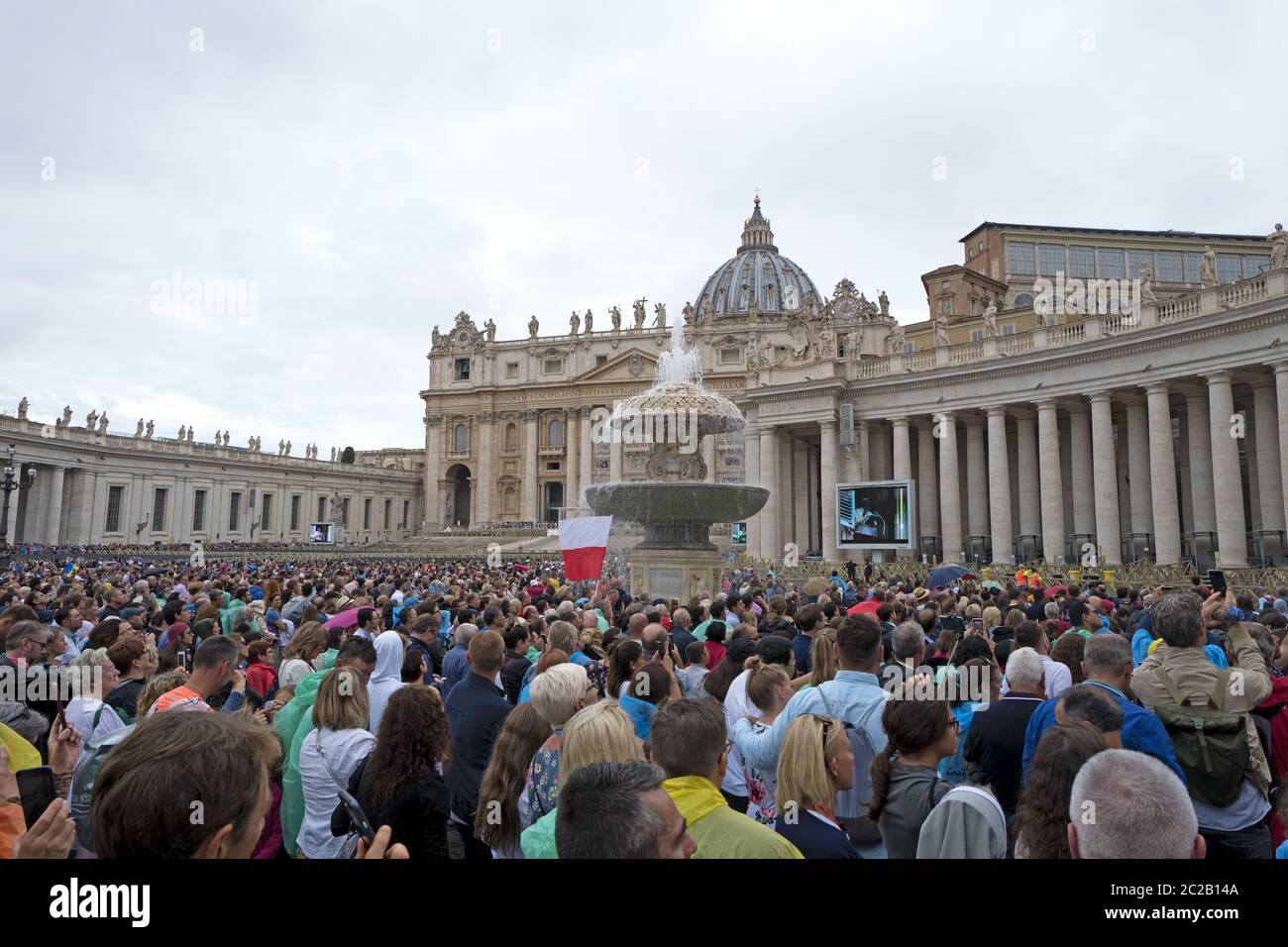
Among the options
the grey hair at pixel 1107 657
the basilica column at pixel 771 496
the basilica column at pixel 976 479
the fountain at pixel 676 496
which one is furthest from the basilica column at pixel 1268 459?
the grey hair at pixel 1107 657

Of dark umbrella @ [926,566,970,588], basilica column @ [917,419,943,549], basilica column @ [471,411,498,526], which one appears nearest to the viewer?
dark umbrella @ [926,566,970,588]

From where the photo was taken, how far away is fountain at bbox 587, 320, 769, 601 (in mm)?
17203

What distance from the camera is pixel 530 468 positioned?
8050cm

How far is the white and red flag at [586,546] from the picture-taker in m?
14.2

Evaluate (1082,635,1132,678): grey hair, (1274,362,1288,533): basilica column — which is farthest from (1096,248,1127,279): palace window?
(1082,635,1132,678): grey hair

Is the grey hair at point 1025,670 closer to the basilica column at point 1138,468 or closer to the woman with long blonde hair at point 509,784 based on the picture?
the woman with long blonde hair at point 509,784

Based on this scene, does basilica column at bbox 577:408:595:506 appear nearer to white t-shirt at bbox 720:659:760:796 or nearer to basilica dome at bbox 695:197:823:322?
basilica dome at bbox 695:197:823:322

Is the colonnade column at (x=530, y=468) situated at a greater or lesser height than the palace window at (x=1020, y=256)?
lesser

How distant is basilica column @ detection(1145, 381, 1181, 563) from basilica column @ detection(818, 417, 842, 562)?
439 inches

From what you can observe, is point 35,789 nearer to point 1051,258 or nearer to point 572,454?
point 1051,258

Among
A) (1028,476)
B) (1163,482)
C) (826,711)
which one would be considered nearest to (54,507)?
(1028,476)

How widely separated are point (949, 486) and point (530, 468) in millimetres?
55141

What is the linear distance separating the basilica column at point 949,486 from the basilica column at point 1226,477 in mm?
8579
